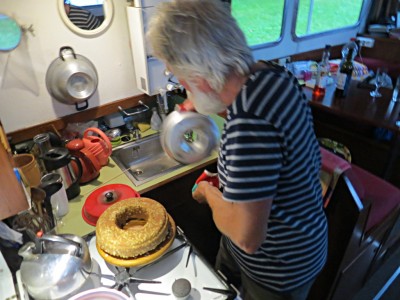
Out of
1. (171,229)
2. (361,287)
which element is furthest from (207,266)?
(361,287)

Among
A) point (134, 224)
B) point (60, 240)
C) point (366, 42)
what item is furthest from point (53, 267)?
point (366, 42)

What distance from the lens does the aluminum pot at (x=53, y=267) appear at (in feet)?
2.63

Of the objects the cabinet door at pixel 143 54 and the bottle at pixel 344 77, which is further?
the bottle at pixel 344 77

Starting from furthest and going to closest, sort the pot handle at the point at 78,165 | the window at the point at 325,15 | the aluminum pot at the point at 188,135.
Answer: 1. the window at the point at 325,15
2. the pot handle at the point at 78,165
3. the aluminum pot at the point at 188,135

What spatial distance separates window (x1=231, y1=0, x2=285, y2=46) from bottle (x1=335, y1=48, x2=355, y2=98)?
0.66 metres

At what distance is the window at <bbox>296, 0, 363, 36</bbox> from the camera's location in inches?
102

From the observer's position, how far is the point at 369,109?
184cm

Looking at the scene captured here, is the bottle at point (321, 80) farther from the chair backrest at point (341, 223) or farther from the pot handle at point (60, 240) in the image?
the pot handle at point (60, 240)

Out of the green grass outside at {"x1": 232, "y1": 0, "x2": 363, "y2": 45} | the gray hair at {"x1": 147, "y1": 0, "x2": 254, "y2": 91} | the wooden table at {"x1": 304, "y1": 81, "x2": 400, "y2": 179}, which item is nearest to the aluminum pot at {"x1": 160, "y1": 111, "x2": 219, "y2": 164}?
the gray hair at {"x1": 147, "y1": 0, "x2": 254, "y2": 91}

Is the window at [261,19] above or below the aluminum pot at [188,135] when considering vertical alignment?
above

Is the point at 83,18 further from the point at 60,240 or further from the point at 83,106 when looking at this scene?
the point at 60,240

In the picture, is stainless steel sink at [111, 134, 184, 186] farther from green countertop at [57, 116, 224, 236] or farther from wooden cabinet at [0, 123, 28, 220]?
wooden cabinet at [0, 123, 28, 220]

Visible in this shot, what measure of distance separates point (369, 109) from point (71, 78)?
1748 millimetres

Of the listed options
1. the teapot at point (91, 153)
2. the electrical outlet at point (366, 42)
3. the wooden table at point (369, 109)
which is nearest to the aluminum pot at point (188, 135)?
the teapot at point (91, 153)
